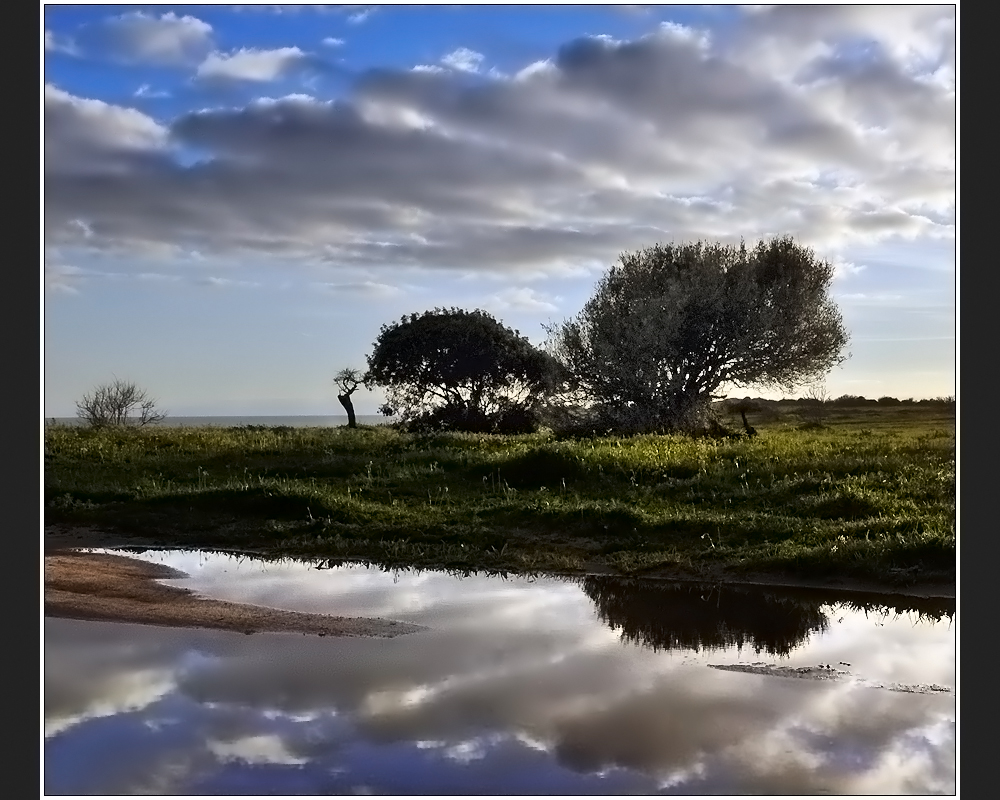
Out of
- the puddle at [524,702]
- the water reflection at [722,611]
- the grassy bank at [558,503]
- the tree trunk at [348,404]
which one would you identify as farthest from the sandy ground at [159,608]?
the tree trunk at [348,404]

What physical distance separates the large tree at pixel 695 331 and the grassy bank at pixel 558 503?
337 inches

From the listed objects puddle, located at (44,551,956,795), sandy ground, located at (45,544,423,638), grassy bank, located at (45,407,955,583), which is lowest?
puddle, located at (44,551,956,795)

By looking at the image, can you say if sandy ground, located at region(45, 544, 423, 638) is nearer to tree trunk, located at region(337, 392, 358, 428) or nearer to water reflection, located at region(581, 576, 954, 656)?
water reflection, located at region(581, 576, 954, 656)

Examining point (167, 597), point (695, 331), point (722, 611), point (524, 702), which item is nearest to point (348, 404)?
point (695, 331)

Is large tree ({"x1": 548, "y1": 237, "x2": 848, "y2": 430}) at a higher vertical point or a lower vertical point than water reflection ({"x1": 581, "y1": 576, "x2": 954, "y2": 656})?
higher

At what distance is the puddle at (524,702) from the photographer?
21.8ft

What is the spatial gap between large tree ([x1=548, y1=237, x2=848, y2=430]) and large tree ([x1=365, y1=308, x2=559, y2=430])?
5388 millimetres

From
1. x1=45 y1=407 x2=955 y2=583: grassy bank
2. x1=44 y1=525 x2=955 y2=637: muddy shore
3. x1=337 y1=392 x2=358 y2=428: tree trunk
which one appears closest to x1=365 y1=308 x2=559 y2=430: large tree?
x1=337 y1=392 x2=358 y2=428: tree trunk

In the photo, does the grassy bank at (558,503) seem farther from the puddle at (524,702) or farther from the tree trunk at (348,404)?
the tree trunk at (348,404)

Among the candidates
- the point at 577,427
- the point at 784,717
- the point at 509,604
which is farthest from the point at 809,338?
the point at 784,717

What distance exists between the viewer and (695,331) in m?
38.5

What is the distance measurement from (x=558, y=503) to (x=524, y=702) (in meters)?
11.1

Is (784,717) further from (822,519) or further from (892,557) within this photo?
(822,519)

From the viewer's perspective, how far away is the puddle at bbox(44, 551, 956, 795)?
6645 mm
